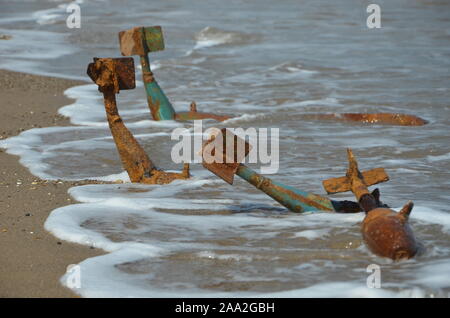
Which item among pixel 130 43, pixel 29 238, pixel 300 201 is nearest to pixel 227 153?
pixel 300 201

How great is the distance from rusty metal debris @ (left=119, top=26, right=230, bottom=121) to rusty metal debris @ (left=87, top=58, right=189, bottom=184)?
1.20m

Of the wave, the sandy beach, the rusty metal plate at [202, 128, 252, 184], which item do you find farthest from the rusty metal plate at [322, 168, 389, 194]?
the wave

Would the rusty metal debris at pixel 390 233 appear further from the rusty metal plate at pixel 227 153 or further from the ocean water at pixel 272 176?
the rusty metal plate at pixel 227 153

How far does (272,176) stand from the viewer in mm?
5387

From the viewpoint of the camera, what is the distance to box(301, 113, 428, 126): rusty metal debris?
7.27m

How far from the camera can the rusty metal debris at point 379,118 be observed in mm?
7266

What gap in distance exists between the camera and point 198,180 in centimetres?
512

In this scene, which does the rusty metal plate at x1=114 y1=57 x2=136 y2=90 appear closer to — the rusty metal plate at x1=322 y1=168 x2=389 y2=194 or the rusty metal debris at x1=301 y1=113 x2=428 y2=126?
the rusty metal plate at x1=322 y1=168 x2=389 y2=194

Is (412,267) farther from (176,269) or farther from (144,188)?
(144,188)

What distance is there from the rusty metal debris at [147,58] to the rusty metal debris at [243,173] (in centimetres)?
209

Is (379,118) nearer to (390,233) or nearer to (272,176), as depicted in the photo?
(272,176)

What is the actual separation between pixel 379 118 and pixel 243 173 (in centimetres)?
357
